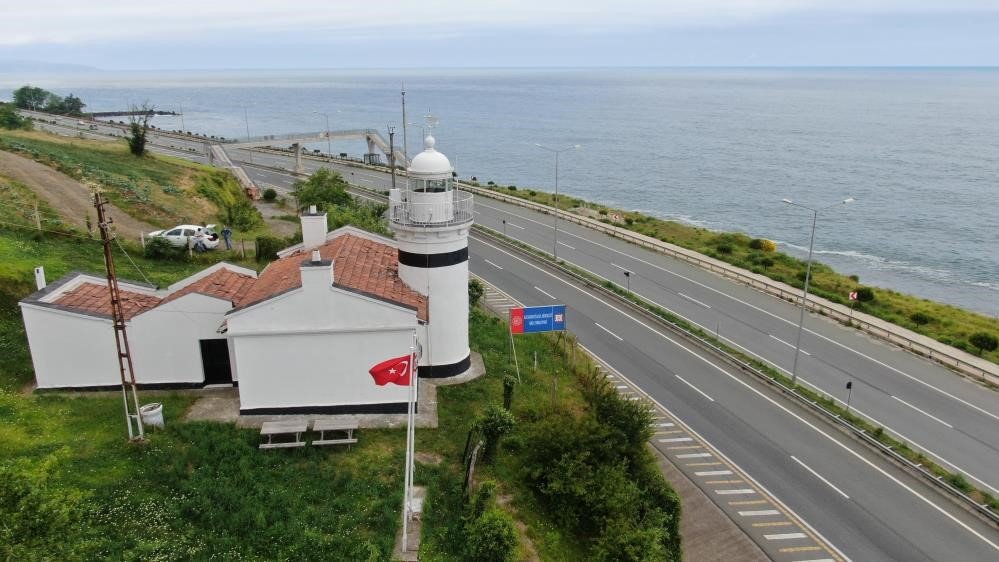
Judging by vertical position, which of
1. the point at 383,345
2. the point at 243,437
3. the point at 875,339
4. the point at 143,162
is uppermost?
the point at 143,162

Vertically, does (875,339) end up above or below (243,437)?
below

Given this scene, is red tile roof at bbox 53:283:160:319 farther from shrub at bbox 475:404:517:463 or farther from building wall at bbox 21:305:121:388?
shrub at bbox 475:404:517:463

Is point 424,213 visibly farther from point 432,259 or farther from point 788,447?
point 788,447

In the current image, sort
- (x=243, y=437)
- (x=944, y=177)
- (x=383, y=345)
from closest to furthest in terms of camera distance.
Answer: (x=243, y=437) → (x=383, y=345) → (x=944, y=177)

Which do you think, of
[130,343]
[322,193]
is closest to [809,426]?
[130,343]

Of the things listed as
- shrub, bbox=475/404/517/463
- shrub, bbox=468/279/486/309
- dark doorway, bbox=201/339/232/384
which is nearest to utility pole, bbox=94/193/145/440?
dark doorway, bbox=201/339/232/384

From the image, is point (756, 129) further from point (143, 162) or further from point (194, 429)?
point (194, 429)

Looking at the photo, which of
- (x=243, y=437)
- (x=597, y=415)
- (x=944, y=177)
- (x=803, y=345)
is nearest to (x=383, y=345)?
(x=243, y=437)
